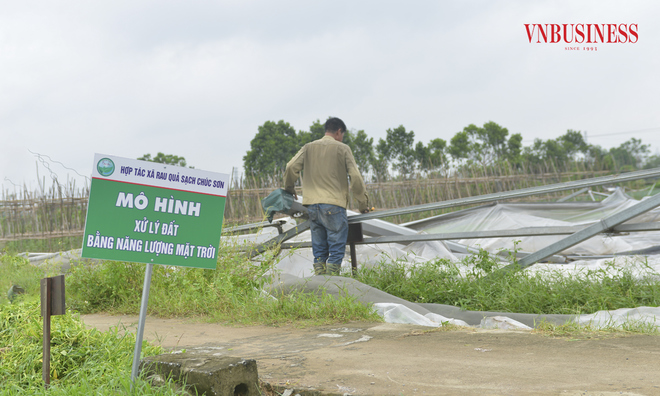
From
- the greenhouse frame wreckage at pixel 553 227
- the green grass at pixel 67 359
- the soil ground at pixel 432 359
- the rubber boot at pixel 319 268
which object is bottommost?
the soil ground at pixel 432 359

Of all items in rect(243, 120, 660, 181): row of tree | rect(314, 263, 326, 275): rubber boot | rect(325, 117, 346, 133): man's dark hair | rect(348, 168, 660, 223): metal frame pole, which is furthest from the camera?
rect(243, 120, 660, 181): row of tree

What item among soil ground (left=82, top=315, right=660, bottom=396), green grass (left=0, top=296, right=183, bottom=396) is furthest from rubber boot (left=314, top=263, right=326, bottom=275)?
green grass (left=0, top=296, right=183, bottom=396)

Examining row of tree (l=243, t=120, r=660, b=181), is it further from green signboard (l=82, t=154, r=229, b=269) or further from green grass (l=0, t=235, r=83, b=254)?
green signboard (l=82, t=154, r=229, b=269)

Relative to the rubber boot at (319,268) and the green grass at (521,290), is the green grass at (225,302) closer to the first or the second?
the green grass at (521,290)

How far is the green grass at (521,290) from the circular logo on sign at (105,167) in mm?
2841

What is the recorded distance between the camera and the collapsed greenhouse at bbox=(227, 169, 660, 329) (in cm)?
383

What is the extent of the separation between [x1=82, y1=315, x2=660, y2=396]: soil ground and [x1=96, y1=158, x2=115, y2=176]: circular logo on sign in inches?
43.0

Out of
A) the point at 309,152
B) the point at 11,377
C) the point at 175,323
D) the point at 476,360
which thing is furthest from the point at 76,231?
the point at 476,360

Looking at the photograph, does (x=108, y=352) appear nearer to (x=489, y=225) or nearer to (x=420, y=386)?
(x=420, y=386)

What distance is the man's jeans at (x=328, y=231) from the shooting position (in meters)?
5.26

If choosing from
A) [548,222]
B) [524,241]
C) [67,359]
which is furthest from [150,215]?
[548,222]

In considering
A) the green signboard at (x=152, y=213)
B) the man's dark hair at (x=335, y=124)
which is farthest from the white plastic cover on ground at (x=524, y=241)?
the green signboard at (x=152, y=213)

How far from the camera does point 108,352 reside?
255 cm

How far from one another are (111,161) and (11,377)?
114 centimetres
